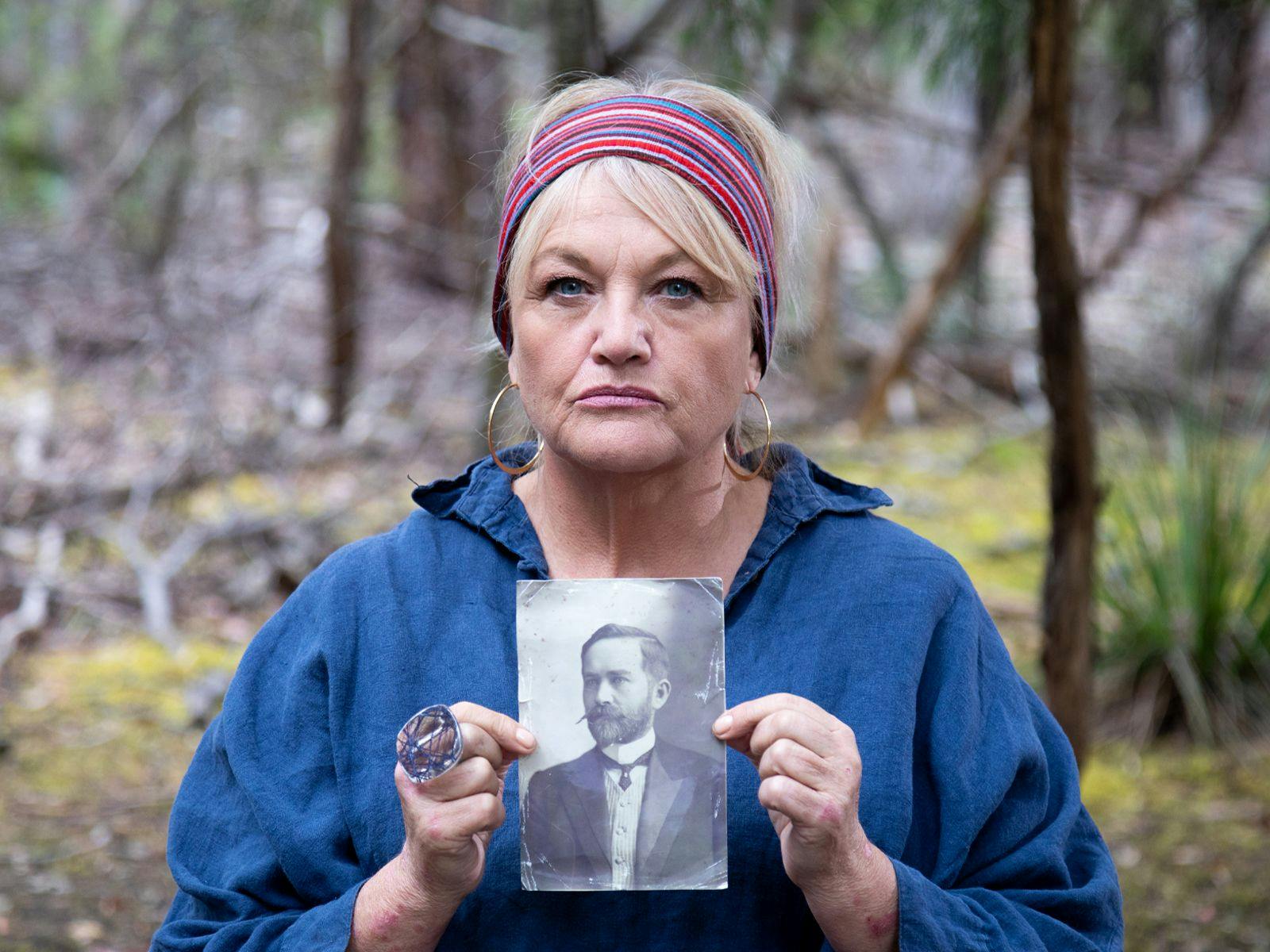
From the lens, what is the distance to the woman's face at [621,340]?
155 centimetres

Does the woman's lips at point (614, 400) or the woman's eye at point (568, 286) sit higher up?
the woman's eye at point (568, 286)

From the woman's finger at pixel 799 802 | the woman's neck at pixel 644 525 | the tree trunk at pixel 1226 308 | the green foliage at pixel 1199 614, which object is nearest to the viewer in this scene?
the woman's finger at pixel 799 802

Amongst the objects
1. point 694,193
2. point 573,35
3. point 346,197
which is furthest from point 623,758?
point 346,197

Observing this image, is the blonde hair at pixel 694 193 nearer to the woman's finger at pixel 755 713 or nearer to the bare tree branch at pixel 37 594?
the woman's finger at pixel 755 713

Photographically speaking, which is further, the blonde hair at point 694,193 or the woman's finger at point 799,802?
the blonde hair at point 694,193

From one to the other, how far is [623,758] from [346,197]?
16.4 ft

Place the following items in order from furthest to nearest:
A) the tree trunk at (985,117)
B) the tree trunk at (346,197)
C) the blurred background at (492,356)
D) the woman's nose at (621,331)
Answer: the tree trunk at (346,197), the tree trunk at (985,117), the blurred background at (492,356), the woman's nose at (621,331)

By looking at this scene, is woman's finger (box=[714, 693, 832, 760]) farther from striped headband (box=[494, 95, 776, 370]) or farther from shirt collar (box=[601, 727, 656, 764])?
striped headband (box=[494, 95, 776, 370])

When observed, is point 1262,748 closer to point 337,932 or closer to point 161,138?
point 337,932

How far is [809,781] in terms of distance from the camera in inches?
53.0

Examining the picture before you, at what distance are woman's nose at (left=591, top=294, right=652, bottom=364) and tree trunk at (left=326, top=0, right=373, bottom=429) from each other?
176 inches

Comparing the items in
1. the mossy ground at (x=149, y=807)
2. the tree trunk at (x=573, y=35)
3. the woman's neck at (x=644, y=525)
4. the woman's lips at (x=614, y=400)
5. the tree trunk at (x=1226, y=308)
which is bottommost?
the mossy ground at (x=149, y=807)

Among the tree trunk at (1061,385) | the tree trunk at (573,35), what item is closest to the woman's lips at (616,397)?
the tree trunk at (1061,385)

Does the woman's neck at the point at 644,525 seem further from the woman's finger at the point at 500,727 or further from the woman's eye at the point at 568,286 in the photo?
the woman's finger at the point at 500,727
